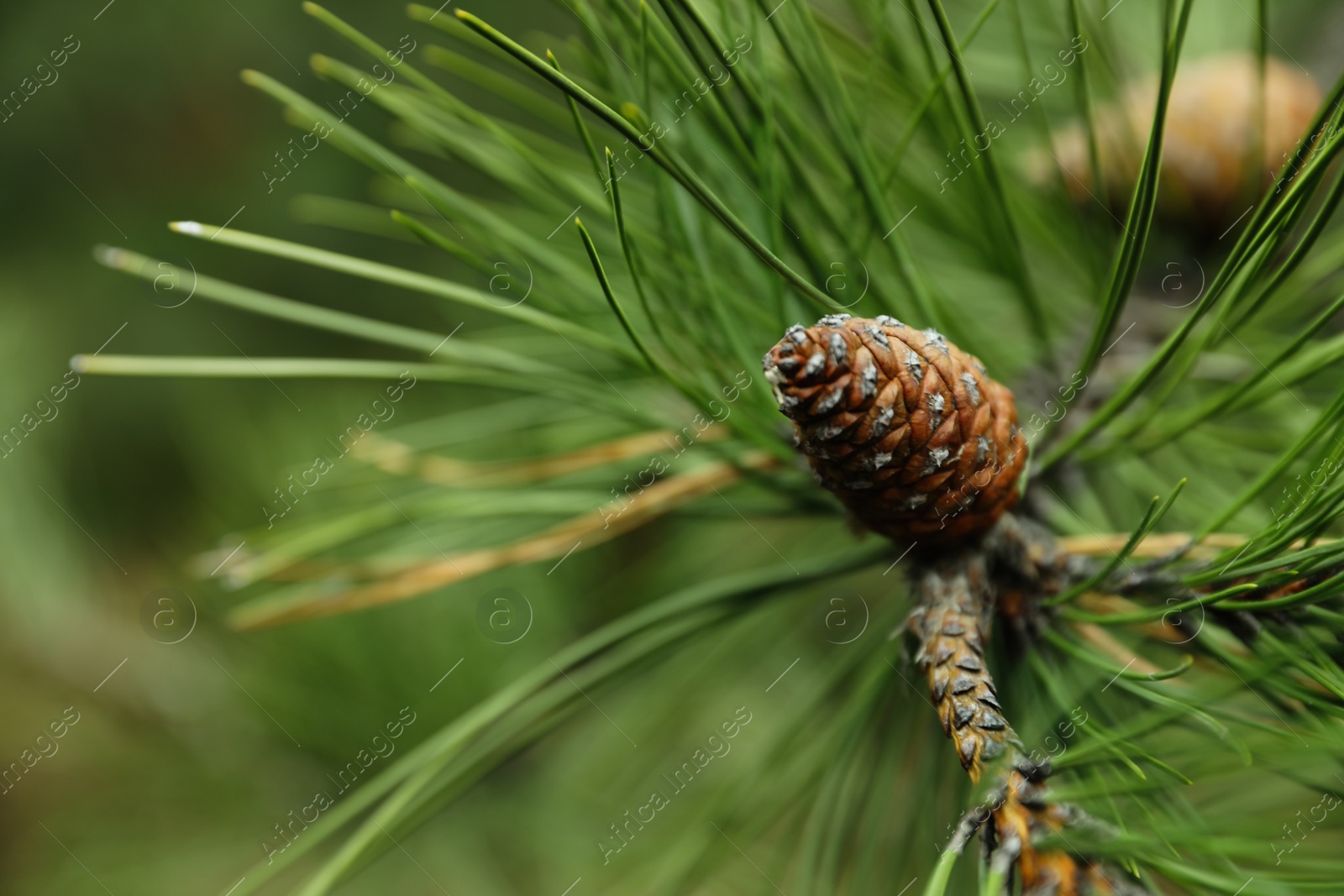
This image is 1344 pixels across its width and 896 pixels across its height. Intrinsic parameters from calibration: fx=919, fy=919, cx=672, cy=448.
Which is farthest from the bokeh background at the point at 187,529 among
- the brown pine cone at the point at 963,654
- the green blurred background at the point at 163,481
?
the brown pine cone at the point at 963,654

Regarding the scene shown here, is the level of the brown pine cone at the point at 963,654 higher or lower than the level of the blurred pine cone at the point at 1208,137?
higher

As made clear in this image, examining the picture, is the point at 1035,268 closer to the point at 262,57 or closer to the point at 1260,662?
the point at 1260,662

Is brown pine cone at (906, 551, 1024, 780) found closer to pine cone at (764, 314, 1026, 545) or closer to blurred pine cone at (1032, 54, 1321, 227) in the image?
pine cone at (764, 314, 1026, 545)

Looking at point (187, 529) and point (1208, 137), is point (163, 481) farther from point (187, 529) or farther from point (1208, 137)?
point (1208, 137)

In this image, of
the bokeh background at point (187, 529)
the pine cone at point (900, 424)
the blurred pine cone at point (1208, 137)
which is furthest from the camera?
the bokeh background at point (187, 529)

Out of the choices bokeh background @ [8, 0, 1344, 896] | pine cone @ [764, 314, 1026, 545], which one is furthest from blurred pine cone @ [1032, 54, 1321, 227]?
pine cone @ [764, 314, 1026, 545]

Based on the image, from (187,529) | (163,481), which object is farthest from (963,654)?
(163,481)

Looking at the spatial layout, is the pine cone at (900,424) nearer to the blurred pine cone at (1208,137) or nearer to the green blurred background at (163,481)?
the blurred pine cone at (1208,137)
